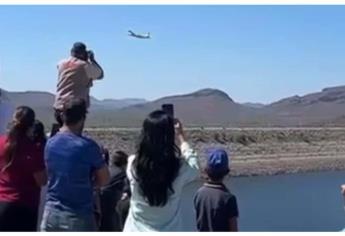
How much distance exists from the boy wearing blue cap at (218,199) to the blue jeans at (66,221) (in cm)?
60

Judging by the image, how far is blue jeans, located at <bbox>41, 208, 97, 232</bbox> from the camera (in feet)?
12.6

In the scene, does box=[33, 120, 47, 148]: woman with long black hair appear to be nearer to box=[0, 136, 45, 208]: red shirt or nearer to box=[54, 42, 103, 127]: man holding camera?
box=[0, 136, 45, 208]: red shirt

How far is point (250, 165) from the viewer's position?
50.8 meters

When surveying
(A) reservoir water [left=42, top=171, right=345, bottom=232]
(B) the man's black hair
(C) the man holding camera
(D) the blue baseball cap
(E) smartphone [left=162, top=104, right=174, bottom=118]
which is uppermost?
(C) the man holding camera

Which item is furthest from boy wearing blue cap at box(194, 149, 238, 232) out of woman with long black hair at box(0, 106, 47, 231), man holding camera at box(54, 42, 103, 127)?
man holding camera at box(54, 42, 103, 127)

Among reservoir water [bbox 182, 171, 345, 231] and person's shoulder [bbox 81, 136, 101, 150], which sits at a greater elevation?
person's shoulder [bbox 81, 136, 101, 150]

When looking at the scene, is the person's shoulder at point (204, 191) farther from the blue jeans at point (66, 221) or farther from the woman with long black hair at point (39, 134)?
the woman with long black hair at point (39, 134)

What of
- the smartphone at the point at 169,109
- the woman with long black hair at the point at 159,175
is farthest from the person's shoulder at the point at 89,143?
the smartphone at the point at 169,109

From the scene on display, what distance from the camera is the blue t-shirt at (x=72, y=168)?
3.78 m

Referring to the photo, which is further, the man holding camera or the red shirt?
the man holding camera

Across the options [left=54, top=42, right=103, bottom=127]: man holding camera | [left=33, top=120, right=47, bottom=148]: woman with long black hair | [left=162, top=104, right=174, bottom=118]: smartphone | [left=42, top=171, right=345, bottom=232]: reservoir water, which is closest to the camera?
[left=162, top=104, right=174, bottom=118]: smartphone

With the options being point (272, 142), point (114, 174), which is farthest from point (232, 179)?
point (114, 174)

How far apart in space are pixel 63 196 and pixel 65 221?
0.12 meters
